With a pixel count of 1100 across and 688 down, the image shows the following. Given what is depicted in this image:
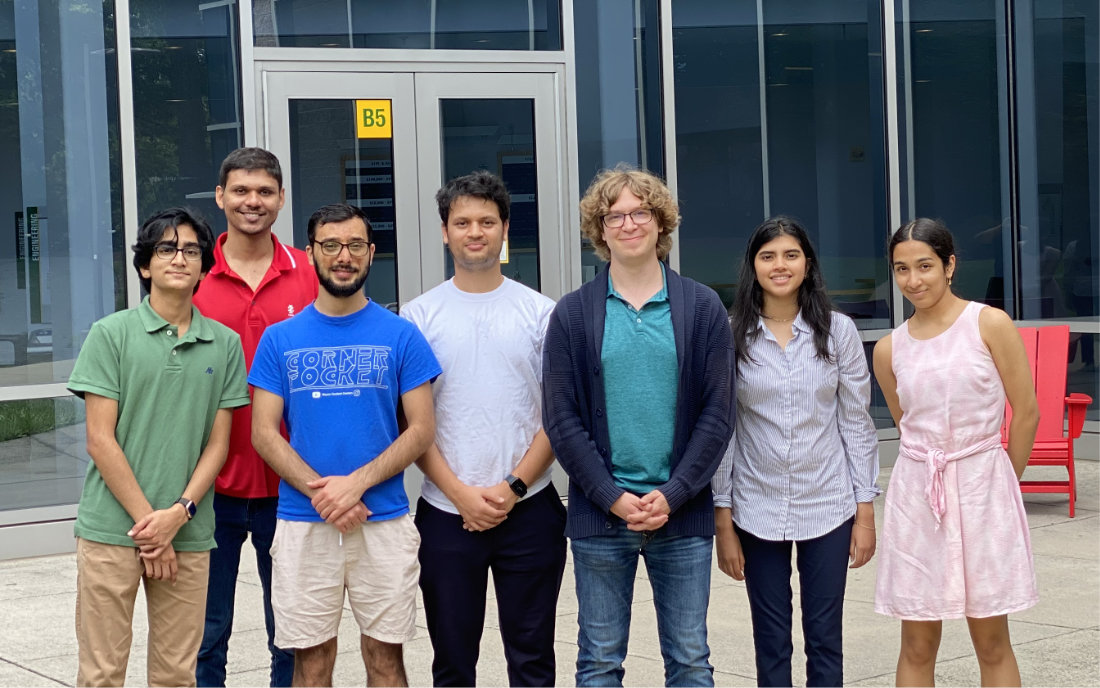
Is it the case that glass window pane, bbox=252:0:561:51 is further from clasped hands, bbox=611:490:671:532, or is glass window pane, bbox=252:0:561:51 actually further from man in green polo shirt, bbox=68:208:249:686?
clasped hands, bbox=611:490:671:532

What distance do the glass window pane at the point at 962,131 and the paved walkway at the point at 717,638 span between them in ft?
13.5

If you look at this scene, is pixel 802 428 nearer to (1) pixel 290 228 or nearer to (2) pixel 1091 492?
(1) pixel 290 228

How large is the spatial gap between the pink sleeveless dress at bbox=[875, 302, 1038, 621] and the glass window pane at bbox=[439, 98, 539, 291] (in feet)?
16.6

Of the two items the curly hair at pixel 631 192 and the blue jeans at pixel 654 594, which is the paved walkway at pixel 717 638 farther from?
the curly hair at pixel 631 192

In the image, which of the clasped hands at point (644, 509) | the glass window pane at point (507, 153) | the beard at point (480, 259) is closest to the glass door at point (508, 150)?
the glass window pane at point (507, 153)

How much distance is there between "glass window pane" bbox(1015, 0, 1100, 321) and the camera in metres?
11.1

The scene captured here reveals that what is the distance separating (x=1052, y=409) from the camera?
29.7 feet

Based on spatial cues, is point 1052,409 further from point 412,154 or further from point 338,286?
point 338,286

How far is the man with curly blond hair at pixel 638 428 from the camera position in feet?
12.7

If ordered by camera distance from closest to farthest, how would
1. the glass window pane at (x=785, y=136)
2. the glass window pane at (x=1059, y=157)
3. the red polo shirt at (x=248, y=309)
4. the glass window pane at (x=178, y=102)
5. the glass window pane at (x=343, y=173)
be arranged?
the red polo shirt at (x=248, y=309)
the glass window pane at (x=178, y=102)
the glass window pane at (x=343, y=173)
the glass window pane at (x=785, y=136)
the glass window pane at (x=1059, y=157)

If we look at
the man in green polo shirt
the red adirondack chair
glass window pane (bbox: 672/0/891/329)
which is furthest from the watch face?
glass window pane (bbox: 672/0/891/329)

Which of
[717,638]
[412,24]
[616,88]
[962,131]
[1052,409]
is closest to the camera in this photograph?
[717,638]

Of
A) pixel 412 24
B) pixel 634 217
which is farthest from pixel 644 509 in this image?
pixel 412 24

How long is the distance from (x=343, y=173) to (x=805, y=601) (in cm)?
536
